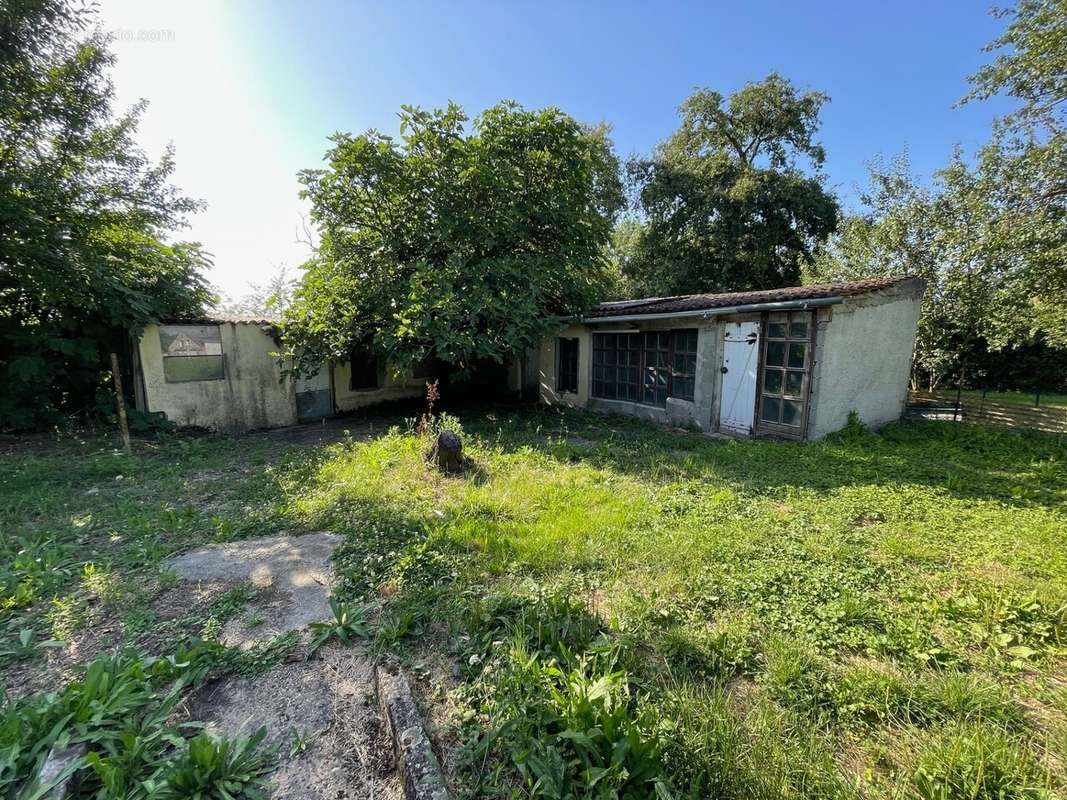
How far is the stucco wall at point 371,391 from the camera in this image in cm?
1075

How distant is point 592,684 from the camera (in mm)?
2041

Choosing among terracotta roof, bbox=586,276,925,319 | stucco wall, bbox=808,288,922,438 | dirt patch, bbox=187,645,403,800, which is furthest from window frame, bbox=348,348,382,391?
stucco wall, bbox=808,288,922,438

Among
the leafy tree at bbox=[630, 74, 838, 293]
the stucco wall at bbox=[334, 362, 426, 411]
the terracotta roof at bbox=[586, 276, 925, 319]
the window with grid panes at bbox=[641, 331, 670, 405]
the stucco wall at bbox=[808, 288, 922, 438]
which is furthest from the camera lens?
the leafy tree at bbox=[630, 74, 838, 293]

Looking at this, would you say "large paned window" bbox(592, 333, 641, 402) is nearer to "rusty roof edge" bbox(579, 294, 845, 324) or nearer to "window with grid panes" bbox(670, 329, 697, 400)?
"rusty roof edge" bbox(579, 294, 845, 324)

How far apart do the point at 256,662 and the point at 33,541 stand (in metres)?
3.09

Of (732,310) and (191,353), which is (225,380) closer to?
(191,353)

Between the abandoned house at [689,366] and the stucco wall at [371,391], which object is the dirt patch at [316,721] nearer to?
the abandoned house at [689,366]

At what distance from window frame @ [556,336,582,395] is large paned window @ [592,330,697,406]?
576 millimetres

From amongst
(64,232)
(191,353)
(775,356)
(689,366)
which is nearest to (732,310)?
(775,356)

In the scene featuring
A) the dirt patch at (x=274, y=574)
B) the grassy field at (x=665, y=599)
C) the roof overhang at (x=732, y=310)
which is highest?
the roof overhang at (x=732, y=310)

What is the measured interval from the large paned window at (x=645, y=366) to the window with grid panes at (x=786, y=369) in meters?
1.37

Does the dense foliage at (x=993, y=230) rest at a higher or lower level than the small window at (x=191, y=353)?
higher

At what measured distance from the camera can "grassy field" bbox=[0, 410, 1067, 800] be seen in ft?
5.91

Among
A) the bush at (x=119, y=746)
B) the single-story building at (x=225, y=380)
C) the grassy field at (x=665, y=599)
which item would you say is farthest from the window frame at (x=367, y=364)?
the bush at (x=119, y=746)
